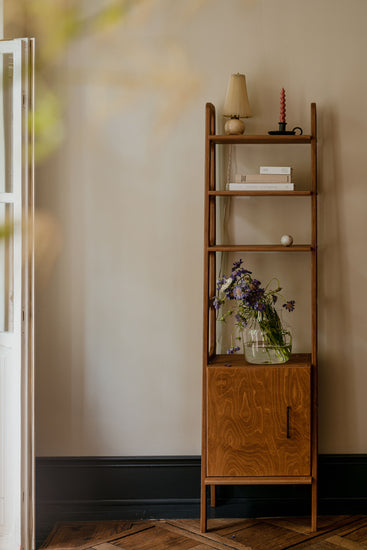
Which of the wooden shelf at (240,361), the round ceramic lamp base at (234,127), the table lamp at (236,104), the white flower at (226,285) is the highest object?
the table lamp at (236,104)

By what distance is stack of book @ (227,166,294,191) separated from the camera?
248 centimetres

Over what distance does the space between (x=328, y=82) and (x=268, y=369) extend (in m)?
1.44

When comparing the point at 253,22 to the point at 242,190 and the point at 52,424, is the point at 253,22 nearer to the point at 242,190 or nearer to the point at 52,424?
the point at 242,190

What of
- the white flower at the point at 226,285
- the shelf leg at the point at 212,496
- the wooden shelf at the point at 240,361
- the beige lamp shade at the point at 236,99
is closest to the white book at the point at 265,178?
the beige lamp shade at the point at 236,99

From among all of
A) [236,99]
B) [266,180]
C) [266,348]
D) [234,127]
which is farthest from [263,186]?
[266,348]

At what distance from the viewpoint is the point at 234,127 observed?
2.54m

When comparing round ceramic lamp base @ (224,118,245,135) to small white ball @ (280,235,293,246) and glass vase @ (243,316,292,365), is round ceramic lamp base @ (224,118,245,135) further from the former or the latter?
glass vase @ (243,316,292,365)

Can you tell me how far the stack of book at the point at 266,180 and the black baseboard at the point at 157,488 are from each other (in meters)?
1.35

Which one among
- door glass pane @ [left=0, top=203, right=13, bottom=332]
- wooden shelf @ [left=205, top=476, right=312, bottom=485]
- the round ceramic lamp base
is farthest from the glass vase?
door glass pane @ [left=0, top=203, right=13, bottom=332]

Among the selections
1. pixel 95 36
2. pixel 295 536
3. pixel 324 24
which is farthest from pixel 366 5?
pixel 295 536

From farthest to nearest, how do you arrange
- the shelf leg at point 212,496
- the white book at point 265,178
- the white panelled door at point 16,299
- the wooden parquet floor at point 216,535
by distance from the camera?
the shelf leg at point 212,496 → the white book at point 265,178 → the wooden parquet floor at point 216,535 → the white panelled door at point 16,299

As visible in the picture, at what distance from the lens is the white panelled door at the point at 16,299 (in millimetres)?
2207

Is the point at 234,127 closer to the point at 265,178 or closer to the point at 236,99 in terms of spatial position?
the point at 236,99

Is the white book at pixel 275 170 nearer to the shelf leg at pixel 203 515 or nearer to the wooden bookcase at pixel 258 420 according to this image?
the wooden bookcase at pixel 258 420
